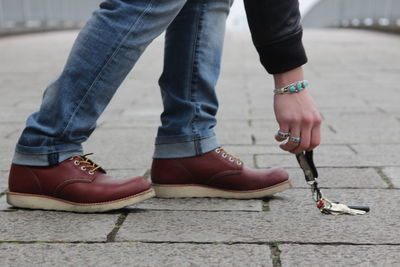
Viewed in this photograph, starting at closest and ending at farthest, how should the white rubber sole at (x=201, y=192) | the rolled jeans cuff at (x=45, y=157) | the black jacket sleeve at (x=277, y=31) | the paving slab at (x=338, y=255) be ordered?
the paving slab at (x=338, y=255)
the black jacket sleeve at (x=277, y=31)
the rolled jeans cuff at (x=45, y=157)
the white rubber sole at (x=201, y=192)

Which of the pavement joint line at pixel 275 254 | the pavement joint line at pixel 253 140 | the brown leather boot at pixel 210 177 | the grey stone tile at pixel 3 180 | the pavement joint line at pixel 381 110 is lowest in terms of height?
the pavement joint line at pixel 381 110

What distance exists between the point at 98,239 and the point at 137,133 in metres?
1.88

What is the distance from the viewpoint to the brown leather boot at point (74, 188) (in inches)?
73.6

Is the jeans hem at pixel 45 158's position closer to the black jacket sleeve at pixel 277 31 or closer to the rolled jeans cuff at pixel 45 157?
the rolled jeans cuff at pixel 45 157

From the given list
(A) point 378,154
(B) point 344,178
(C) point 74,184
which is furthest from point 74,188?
(A) point 378,154

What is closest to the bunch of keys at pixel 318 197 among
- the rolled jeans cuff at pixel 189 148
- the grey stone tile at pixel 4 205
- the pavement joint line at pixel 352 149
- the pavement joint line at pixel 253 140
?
the rolled jeans cuff at pixel 189 148

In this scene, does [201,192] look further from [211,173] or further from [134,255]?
[134,255]

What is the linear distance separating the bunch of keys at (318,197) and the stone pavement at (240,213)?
3cm

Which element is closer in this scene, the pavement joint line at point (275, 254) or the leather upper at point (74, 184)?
the pavement joint line at point (275, 254)

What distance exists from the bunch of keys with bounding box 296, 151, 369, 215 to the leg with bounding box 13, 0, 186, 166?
539 millimetres

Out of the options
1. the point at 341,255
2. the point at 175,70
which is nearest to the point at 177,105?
the point at 175,70

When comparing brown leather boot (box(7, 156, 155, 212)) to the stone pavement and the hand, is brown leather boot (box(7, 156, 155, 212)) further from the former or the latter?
the hand

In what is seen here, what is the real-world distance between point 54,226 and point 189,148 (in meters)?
0.53

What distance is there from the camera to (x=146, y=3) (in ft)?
5.55
